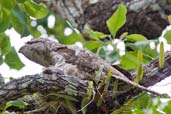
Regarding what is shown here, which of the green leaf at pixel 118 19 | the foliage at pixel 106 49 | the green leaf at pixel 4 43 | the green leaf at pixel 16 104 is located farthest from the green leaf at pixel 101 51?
the green leaf at pixel 16 104

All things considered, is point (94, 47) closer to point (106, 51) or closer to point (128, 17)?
point (106, 51)

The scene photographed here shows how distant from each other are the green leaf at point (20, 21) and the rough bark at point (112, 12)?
0.56 meters

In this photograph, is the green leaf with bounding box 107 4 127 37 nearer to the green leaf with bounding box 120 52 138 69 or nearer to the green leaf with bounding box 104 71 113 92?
the green leaf with bounding box 120 52 138 69

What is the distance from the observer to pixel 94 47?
125cm

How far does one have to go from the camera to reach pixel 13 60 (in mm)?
1359

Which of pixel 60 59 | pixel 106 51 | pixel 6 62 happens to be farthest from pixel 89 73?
pixel 6 62

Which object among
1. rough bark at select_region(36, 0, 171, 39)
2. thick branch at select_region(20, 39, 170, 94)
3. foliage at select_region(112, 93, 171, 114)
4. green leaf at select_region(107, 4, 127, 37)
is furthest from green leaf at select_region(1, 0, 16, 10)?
rough bark at select_region(36, 0, 171, 39)

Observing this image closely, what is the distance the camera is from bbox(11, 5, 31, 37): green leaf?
43.1 inches

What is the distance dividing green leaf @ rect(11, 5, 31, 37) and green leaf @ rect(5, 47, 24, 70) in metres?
0.24

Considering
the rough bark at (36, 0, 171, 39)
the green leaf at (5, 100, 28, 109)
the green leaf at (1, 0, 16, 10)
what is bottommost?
the green leaf at (5, 100, 28, 109)

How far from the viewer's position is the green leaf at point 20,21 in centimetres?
109

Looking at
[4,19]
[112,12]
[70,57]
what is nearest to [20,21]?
[4,19]

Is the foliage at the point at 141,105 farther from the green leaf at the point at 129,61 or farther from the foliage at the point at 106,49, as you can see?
the green leaf at the point at 129,61

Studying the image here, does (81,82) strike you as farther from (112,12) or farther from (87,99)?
(112,12)
